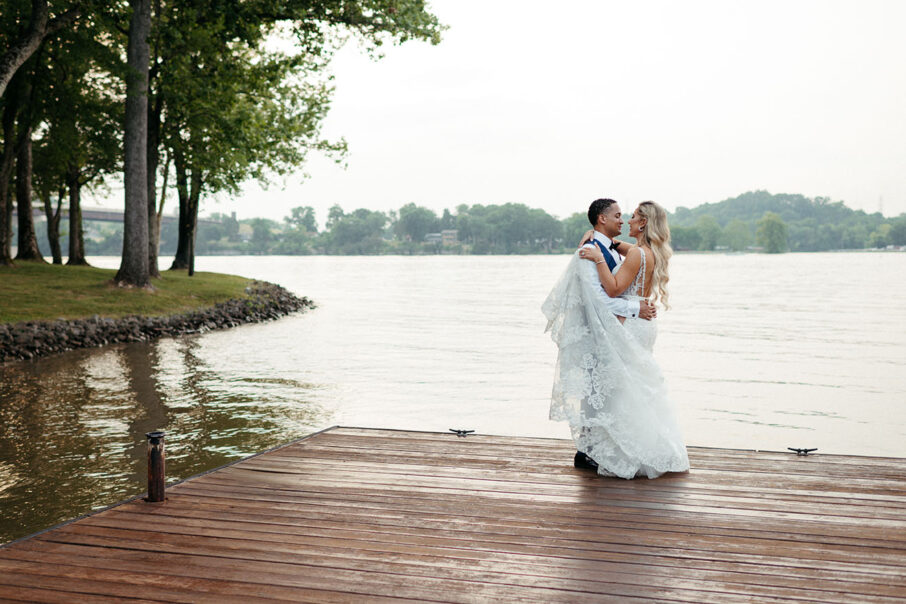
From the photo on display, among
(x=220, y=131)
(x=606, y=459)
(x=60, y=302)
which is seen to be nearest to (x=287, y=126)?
(x=220, y=131)

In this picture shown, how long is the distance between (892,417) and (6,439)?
46.2ft

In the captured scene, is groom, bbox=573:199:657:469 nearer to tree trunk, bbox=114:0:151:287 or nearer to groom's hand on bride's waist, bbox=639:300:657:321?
groom's hand on bride's waist, bbox=639:300:657:321

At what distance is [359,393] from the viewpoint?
586 inches

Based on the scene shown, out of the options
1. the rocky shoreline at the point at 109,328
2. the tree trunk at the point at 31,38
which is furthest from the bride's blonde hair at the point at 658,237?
the tree trunk at the point at 31,38

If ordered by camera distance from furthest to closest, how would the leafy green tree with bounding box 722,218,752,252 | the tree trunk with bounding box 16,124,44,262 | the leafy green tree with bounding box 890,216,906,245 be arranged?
the leafy green tree with bounding box 890,216,906,245
the leafy green tree with bounding box 722,218,752,252
the tree trunk with bounding box 16,124,44,262

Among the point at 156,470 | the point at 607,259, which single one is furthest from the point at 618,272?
the point at 156,470

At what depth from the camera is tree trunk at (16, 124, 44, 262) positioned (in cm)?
2912

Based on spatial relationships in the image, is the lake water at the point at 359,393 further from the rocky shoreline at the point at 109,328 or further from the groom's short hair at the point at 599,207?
the groom's short hair at the point at 599,207

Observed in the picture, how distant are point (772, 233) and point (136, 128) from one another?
6812 inches

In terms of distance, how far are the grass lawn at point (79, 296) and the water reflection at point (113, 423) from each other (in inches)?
136

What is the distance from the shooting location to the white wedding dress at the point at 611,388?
20.3ft

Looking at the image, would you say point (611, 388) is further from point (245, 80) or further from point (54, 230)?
point (54, 230)

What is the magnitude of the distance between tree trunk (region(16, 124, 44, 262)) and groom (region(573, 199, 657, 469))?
1043 inches

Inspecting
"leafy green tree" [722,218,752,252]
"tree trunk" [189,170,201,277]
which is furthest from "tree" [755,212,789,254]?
"tree trunk" [189,170,201,277]
